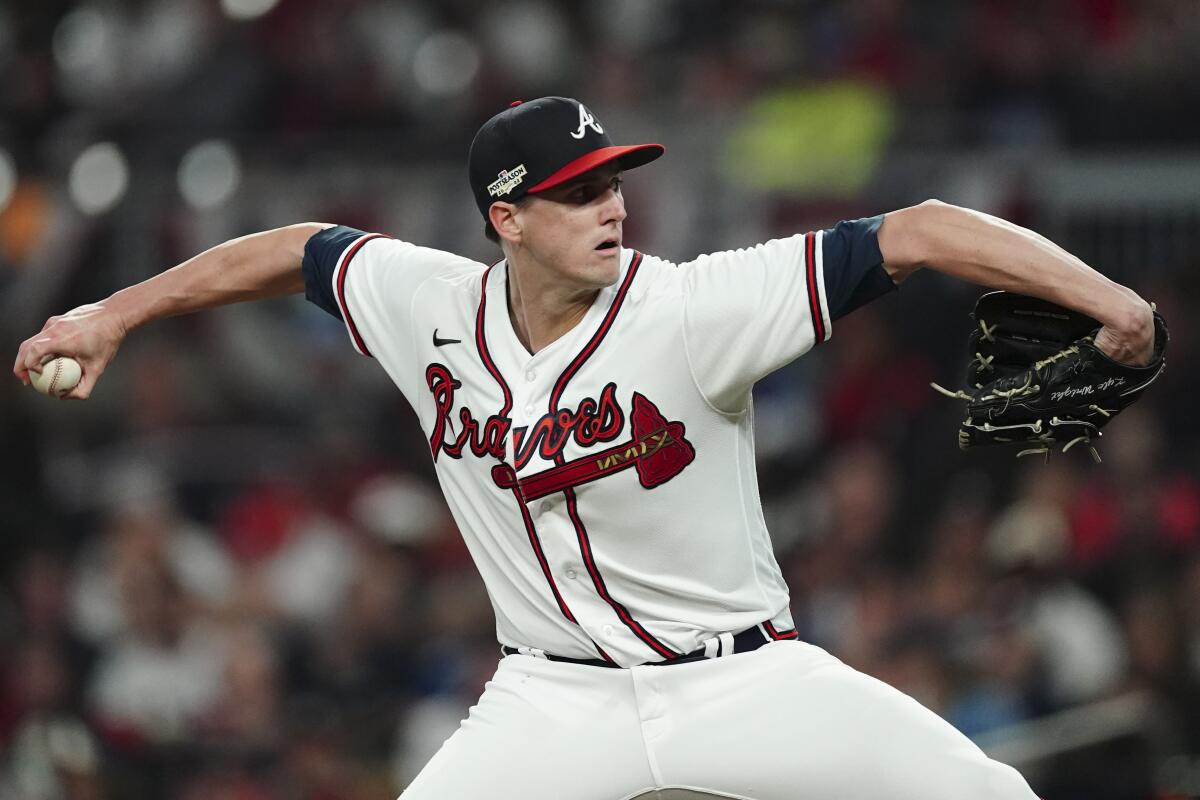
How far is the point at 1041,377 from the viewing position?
3.54 meters

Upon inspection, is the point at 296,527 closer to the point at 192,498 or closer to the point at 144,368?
the point at 192,498

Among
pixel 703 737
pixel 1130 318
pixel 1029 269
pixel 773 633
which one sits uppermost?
pixel 1029 269

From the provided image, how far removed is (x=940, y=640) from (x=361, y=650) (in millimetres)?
2462

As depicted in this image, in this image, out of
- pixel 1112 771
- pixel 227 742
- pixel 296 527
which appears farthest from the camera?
pixel 296 527

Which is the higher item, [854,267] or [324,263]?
[324,263]

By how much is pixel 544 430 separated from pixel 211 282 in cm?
93

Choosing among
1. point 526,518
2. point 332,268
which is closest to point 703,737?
point 526,518

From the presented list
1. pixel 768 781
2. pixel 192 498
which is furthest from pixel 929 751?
pixel 192 498

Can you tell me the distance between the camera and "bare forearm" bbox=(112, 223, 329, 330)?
4.07 metres

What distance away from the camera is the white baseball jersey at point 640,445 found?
358cm

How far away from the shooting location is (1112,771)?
587 centimetres

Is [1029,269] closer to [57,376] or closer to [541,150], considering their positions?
[541,150]

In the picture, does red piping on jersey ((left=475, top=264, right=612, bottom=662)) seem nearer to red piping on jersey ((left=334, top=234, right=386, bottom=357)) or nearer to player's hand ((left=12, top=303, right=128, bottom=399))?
red piping on jersey ((left=334, top=234, right=386, bottom=357))

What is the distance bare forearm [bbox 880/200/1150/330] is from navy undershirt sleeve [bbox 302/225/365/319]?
1.46 meters
